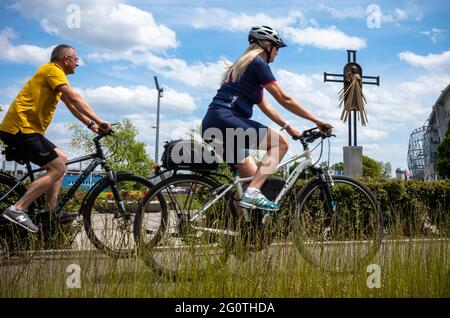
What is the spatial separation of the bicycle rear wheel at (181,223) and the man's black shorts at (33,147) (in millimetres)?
1187

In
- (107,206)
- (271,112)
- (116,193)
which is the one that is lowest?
(107,206)

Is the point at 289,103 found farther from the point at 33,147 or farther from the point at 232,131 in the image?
the point at 33,147

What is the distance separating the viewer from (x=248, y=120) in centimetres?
458

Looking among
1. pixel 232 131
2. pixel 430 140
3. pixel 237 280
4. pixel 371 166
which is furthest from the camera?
pixel 371 166

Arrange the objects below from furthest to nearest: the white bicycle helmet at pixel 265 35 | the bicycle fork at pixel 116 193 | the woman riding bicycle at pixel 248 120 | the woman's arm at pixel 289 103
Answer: the bicycle fork at pixel 116 193
the white bicycle helmet at pixel 265 35
the woman's arm at pixel 289 103
the woman riding bicycle at pixel 248 120

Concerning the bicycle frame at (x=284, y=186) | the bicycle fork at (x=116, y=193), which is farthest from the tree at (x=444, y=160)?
the bicycle fork at (x=116, y=193)

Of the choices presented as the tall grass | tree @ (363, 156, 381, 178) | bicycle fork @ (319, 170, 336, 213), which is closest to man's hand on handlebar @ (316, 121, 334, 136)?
bicycle fork @ (319, 170, 336, 213)

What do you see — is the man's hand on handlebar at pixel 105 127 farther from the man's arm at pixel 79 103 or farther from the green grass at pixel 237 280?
the green grass at pixel 237 280

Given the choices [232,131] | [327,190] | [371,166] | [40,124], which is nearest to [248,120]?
[232,131]

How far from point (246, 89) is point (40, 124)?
2033 millimetres

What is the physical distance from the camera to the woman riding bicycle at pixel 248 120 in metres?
4.48

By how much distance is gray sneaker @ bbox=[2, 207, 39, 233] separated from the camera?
4.71 meters
